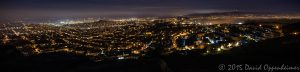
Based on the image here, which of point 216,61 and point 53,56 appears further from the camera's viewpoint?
point 216,61

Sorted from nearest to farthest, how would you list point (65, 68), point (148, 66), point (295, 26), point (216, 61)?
point (148, 66)
point (65, 68)
point (216, 61)
point (295, 26)

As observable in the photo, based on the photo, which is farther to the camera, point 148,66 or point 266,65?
point 266,65

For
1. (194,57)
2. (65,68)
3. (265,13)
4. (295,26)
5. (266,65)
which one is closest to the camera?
(65,68)

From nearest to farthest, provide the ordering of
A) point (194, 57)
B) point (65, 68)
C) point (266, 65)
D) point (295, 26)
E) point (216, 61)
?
point (65, 68)
point (266, 65)
point (216, 61)
point (194, 57)
point (295, 26)

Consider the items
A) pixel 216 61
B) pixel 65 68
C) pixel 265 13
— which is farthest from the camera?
pixel 265 13

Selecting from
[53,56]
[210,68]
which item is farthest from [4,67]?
[210,68]

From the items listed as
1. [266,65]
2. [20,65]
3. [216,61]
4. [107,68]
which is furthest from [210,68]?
[20,65]

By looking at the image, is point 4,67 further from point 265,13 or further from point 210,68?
point 265,13

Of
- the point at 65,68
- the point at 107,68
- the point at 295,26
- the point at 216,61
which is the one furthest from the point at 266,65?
the point at 295,26

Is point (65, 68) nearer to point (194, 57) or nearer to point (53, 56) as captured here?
point (53, 56)
